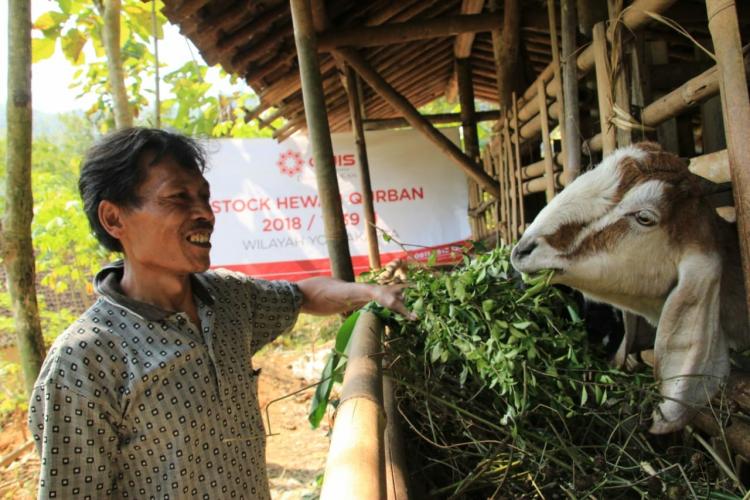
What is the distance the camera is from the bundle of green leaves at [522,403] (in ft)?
4.37

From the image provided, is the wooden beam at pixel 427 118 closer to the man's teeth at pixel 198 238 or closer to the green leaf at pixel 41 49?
the green leaf at pixel 41 49

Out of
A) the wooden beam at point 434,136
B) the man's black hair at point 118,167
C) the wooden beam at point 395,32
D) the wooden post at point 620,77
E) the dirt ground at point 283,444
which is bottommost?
the dirt ground at point 283,444

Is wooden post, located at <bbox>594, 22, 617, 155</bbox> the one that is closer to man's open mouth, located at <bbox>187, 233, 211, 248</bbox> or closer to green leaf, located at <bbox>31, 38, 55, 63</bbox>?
man's open mouth, located at <bbox>187, 233, 211, 248</bbox>

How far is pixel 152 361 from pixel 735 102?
60.4 inches

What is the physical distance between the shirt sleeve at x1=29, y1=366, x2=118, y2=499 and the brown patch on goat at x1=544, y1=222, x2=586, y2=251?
4.02 ft

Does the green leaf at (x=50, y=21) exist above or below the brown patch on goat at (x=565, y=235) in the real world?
above

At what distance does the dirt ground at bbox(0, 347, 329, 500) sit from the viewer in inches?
169

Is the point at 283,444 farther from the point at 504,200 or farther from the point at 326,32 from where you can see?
the point at 326,32

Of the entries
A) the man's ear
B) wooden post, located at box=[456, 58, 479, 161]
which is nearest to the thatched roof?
wooden post, located at box=[456, 58, 479, 161]

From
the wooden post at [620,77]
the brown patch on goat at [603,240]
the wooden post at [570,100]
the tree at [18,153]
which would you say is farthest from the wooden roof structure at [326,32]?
the brown patch on goat at [603,240]

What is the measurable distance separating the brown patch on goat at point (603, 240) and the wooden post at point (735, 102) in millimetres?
265

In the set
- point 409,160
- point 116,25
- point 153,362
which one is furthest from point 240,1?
point 153,362

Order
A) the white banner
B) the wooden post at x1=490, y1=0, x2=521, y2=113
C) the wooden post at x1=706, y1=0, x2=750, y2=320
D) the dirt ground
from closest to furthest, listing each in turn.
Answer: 1. the wooden post at x1=706, y1=0, x2=750, y2=320
2. the wooden post at x1=490, y1=0, x2=521, y2=113
3. the dirt ground
4. the white banner

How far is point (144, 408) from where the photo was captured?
1.40 metres
